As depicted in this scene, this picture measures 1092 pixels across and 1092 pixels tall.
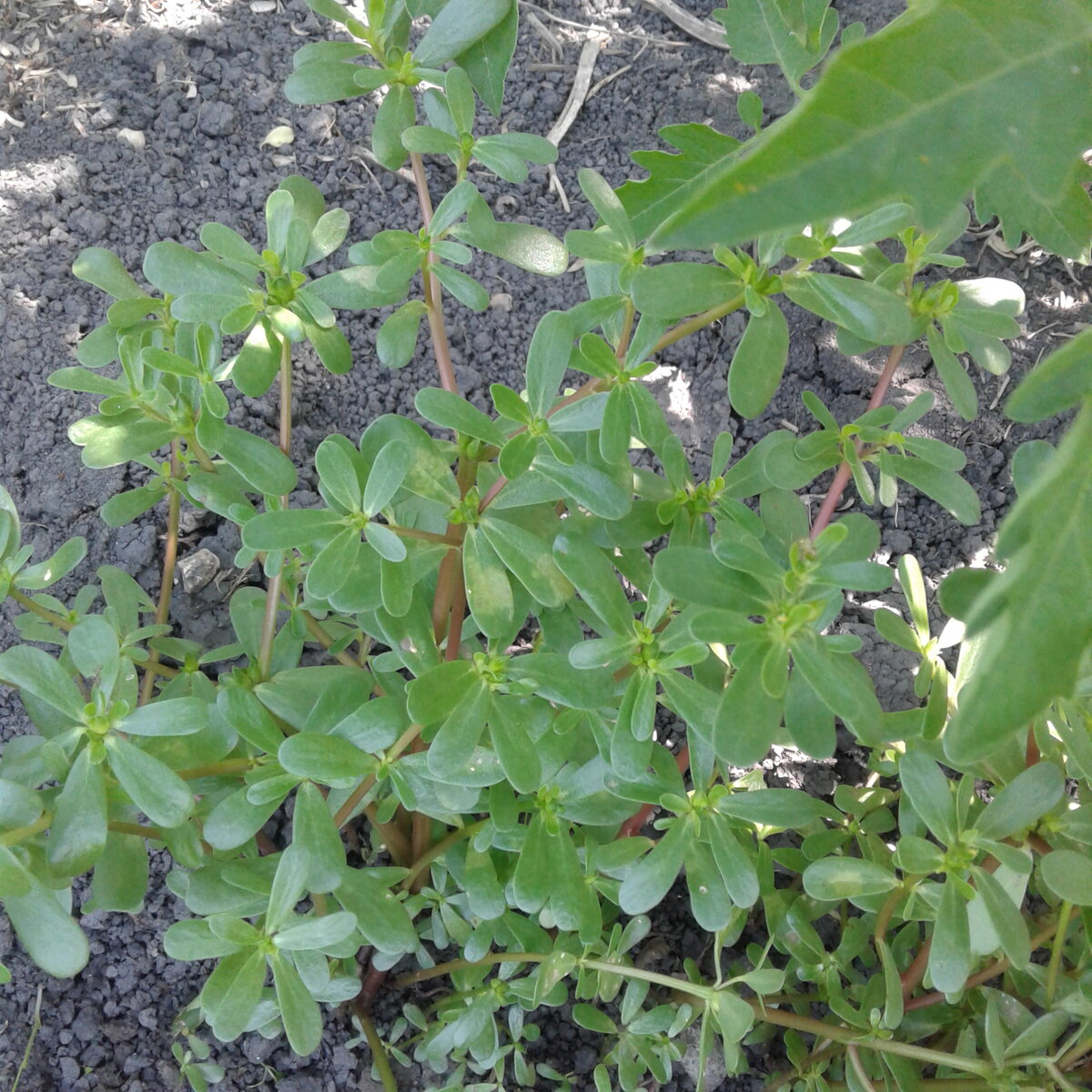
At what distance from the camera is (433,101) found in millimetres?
1226

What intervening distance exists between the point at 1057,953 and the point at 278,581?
3.63ft

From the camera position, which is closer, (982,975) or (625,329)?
(625,329)

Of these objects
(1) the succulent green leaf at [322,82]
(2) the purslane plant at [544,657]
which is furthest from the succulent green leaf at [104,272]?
(1) the succulent green leaf at [322,82]

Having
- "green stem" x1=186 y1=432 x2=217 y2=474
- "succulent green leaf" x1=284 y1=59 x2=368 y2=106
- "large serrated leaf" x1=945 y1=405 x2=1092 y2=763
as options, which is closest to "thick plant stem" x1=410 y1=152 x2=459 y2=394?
"succulent green leaf" x1=284 y1=59 x2=368 y2=106

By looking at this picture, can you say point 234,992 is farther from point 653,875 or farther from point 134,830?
point 653,875

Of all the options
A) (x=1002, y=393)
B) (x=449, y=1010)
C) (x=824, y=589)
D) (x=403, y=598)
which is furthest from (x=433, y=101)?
(x=1002, y=393)

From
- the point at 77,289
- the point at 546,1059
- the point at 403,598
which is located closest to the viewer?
the point at 403,598

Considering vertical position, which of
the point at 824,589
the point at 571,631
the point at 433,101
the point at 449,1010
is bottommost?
the point at 449,1010

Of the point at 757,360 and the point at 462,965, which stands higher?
the point at 757,360

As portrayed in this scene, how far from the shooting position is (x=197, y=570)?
1.80 m

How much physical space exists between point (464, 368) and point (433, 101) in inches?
32.9

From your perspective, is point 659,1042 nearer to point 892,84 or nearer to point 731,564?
point 731,564

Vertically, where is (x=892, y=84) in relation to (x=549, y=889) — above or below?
above

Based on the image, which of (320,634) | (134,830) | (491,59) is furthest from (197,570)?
(491,59)
